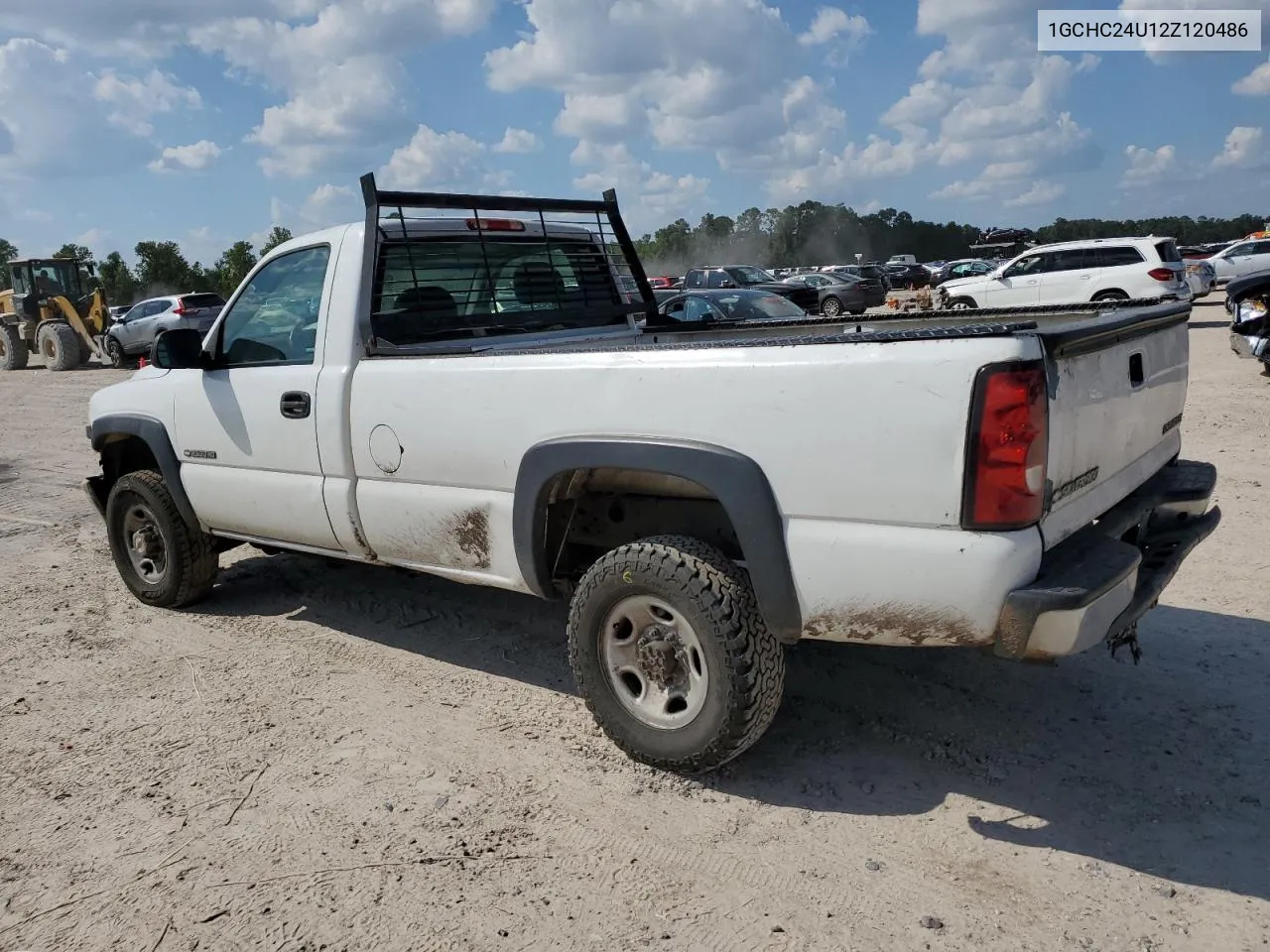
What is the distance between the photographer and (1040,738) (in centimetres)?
359

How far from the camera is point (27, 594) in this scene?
5.97 m

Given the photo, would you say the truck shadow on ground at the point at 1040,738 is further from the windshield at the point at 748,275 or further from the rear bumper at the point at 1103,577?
the windshield at the point at 748,275

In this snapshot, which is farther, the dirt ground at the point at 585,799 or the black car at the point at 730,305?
the black car at the point at 730,305

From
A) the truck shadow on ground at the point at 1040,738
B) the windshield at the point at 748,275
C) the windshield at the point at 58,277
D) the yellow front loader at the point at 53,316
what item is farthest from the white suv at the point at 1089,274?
the windshield at the point at 58,277

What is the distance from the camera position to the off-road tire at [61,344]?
23.1 metres

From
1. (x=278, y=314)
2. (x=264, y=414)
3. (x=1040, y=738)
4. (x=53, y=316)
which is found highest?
(x=53, y=316)

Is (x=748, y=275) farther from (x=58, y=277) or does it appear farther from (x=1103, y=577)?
(x=1103, y=577)

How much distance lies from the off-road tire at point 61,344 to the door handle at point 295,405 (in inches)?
869

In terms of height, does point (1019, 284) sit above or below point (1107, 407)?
below

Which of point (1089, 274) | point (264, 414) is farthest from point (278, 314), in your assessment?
point (1089, 274)

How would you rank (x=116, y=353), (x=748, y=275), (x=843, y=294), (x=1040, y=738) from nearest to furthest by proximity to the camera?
(x=1040, y=738) < (x=116, y=353) < (x=748, y=275) < (x=843, y=294)

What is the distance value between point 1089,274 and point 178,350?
54.1 feet

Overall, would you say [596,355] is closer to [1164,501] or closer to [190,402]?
[1164,501]

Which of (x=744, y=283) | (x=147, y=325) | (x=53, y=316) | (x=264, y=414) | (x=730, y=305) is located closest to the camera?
(x=264, y=414)
